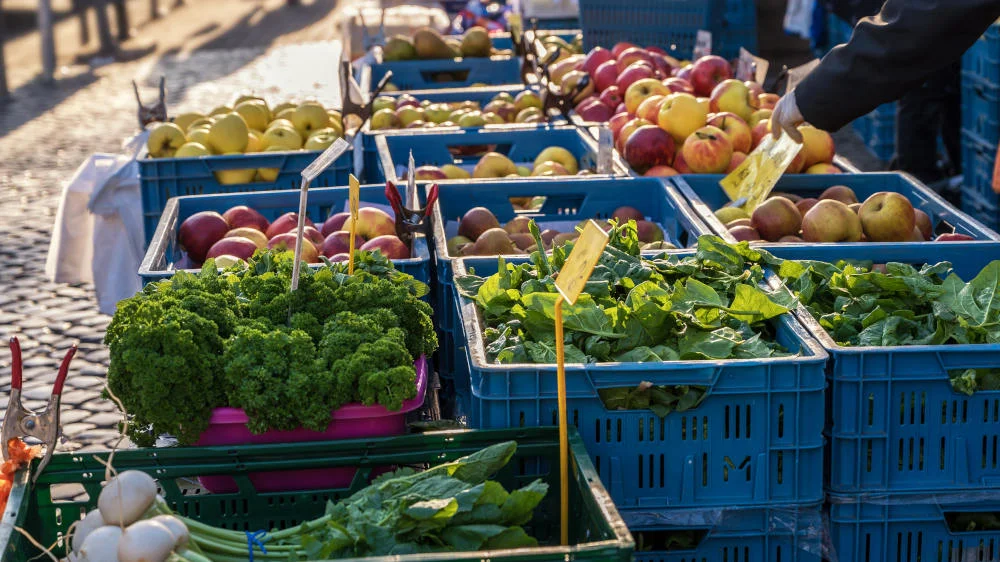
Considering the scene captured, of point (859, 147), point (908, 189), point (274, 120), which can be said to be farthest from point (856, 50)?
point (859, 147)

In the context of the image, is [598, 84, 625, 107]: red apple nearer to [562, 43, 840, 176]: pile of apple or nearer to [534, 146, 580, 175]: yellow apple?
[562, 43, 840, 176]: pile of apple

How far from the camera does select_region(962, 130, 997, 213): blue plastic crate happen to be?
21.4ft

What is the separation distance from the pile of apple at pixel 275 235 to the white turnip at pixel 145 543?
163 centimetres

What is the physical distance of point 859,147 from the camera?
10070mm

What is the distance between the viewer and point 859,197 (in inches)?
171

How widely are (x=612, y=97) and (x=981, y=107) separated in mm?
2274

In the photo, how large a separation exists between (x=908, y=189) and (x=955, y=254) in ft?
2.87

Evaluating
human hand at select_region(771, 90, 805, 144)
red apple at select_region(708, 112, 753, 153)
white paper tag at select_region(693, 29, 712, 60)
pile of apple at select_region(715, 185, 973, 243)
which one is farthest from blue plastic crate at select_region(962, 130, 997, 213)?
pile of apple at select_region(715, 185, 973, 243)

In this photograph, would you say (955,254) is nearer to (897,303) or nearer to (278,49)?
(897,303)

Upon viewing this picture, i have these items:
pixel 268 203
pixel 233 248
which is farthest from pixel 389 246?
pixel 268 203

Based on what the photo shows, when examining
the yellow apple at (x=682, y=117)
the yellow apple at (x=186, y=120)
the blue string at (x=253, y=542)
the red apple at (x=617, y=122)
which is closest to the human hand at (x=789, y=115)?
the yellow apple at (x=682, y=117)

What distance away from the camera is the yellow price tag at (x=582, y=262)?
219 centimetres

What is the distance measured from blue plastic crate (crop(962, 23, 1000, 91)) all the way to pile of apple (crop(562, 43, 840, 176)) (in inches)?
64.1

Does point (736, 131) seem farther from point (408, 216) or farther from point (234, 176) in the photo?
point (234, 176)
